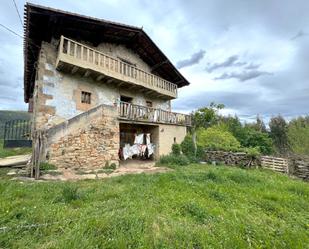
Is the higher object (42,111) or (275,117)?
(275,117)

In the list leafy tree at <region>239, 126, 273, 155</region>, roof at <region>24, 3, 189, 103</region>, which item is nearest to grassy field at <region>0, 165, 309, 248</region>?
roof at <region>24, 3, 189, 103</region>

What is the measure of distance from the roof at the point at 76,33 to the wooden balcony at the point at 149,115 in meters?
4.47

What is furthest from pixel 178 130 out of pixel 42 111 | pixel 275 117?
pixel 275 117

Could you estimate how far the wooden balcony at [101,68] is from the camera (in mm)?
8680

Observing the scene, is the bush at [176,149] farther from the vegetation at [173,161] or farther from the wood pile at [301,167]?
the wood pile at [301,167]

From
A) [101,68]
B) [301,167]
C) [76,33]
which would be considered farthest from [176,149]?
[76,33]

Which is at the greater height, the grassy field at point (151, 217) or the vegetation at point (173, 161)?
the vegetation at point (173, 161)

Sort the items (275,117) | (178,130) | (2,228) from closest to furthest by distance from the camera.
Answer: (2,228), (178,130), (275,117)

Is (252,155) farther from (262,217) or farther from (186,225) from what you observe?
(186,225)

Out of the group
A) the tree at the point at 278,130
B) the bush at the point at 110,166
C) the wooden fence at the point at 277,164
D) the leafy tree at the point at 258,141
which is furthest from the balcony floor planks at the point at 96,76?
the tree at the point at 278,130

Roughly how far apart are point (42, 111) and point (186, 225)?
8.51 m

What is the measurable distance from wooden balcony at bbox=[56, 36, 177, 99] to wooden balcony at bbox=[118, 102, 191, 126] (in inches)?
70.9

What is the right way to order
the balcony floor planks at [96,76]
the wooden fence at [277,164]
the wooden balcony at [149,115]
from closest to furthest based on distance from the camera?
the balcony floor planks at [96,76] < the wooden balcony at [149,115] < the wooden fence at [277,164]

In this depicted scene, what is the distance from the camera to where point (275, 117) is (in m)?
35.6
